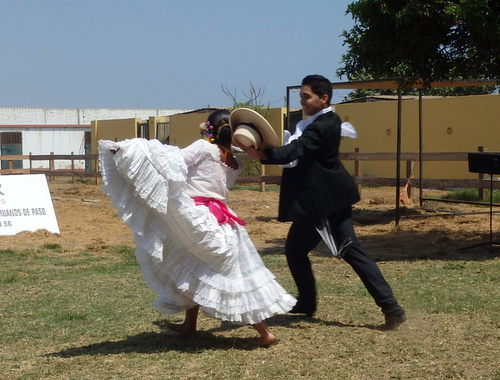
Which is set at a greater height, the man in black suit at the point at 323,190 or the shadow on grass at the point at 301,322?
the man in black suit at the point at 323,190

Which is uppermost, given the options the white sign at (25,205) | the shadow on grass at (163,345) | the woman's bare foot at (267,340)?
the white sign at (25,205)

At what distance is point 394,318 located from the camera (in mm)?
6207

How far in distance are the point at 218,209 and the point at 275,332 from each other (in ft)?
3.60

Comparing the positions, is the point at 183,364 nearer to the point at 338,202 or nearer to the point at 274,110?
the point at 338,202

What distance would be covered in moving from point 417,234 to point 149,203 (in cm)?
776

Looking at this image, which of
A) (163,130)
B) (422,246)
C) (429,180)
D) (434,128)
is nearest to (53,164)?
(163,130)

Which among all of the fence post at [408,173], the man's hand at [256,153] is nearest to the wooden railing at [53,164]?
the fence post at [408,173]

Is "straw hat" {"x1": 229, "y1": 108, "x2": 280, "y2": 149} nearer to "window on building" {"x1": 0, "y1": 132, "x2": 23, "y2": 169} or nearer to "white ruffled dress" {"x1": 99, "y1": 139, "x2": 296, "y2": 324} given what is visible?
"white ruffled dress" {"x1": 99, "y1": 139, "x2": 296, "y2": 324}

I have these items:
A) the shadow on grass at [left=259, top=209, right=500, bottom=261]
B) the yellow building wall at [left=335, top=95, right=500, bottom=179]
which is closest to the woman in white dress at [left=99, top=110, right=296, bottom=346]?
the shadow on grass at [left=259, top=209, right=500, bottom=261]

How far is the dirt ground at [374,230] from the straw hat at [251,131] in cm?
488

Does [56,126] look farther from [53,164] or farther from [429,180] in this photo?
[429,180]

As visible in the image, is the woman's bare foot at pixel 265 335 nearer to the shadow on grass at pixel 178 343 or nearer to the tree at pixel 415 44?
the shadow on grass at pixel 178 343

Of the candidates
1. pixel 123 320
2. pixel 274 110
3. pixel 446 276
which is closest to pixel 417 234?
pixel 446 276

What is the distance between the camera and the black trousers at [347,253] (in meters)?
6.19
